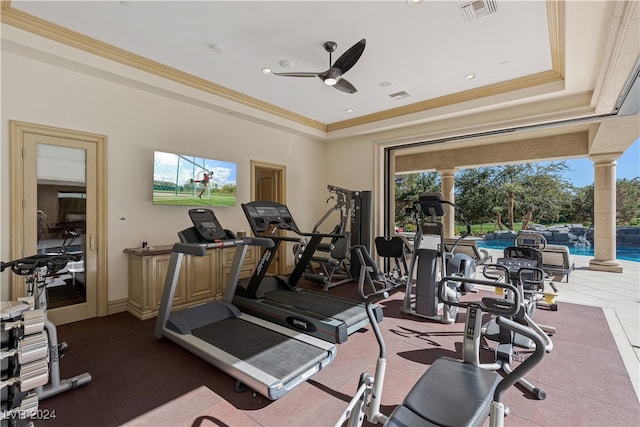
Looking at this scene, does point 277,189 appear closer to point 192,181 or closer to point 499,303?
point 192,181

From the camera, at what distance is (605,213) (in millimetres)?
6812

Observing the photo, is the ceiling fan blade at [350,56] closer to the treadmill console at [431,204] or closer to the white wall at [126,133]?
the treadmill console at [431,204]

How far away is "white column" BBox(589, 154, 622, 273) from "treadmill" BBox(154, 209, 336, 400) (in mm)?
7535

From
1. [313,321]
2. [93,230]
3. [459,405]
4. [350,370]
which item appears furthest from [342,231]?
[459,405]

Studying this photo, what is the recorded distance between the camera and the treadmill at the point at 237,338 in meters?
2.29

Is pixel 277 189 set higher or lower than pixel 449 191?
lower

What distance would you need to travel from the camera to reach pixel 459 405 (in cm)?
156

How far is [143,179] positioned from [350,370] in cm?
368

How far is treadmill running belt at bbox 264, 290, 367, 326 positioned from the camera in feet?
11.1

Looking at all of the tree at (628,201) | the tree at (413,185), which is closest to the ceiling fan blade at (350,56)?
the tree at (628,201)

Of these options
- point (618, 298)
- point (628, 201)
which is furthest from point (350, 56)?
point (628, 201)

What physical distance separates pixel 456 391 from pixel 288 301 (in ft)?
8.22

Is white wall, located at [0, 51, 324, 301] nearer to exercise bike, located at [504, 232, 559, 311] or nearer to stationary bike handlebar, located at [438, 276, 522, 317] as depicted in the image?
stationary bike handlebar, located at [438, 276, 522, 317]

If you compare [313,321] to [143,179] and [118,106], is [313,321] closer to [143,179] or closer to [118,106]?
[143,179]
